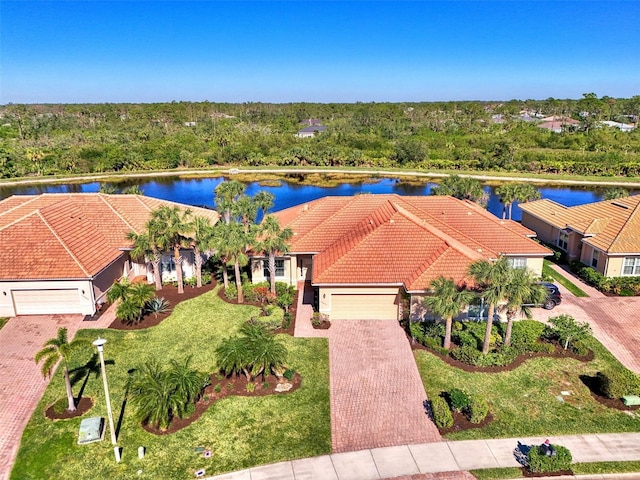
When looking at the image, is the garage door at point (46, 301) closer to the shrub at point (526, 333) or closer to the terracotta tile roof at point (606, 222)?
the shrub at point (526, 333)

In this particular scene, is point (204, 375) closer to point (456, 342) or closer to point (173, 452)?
point (173, 452)

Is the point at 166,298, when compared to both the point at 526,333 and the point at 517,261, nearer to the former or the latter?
the point at 526,333

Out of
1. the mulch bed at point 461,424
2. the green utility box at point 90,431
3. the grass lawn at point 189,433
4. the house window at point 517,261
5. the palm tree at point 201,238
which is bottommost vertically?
the mulch bed at point 461,424

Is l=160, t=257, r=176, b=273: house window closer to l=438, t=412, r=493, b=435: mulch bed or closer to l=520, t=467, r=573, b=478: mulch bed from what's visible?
l=438, t=412, r=493, b=435: mulch bed

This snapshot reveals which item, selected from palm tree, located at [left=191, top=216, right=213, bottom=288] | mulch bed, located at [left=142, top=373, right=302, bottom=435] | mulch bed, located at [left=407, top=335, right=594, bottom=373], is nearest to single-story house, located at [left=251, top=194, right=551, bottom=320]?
mulch bed, located at [left=407, top=335, right=594, bottom=373]

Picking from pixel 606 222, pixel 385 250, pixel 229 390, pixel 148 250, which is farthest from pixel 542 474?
pixel 606 222

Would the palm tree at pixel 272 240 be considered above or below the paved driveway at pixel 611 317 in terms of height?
above

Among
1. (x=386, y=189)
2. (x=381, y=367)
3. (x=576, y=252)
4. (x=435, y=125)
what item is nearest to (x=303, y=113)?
(x=435, y=125)

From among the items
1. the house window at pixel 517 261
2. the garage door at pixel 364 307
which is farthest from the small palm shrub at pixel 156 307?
the house window at pixel 517 261
